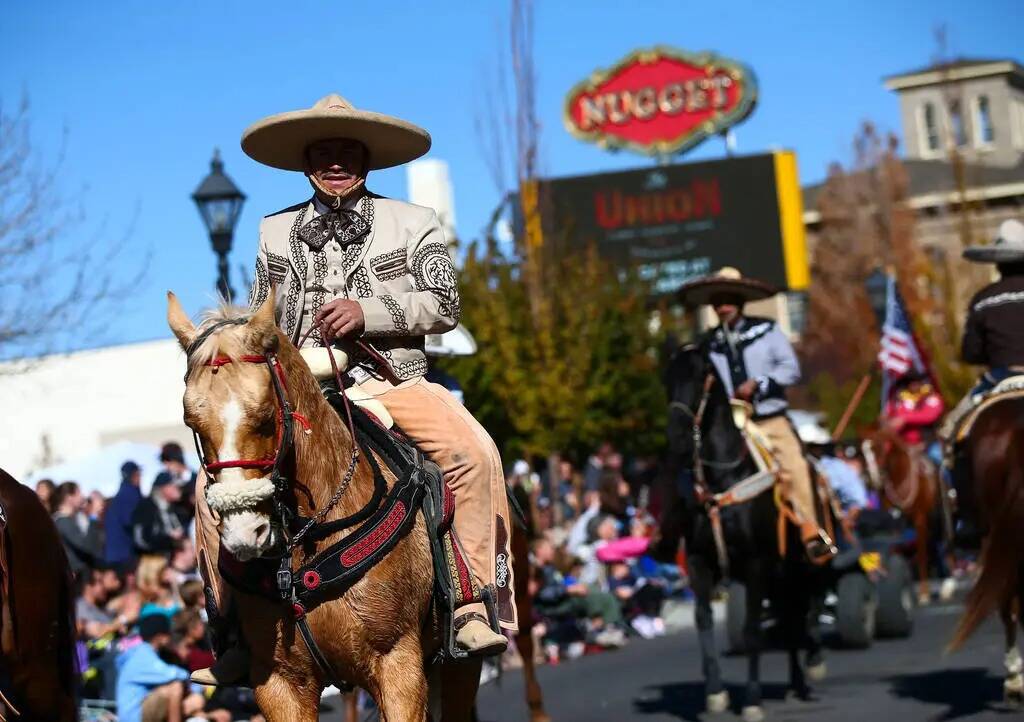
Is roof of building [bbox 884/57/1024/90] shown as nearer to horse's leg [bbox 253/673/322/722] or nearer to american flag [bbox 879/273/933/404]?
american flag [bbox 879/273/933/404]

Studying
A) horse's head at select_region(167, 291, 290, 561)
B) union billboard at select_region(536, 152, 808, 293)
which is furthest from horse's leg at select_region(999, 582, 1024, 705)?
union billboard at select_region(536, 152, 808, 293)

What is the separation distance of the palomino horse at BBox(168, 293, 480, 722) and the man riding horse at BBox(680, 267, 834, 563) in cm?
646

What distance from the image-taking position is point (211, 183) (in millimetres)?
16094

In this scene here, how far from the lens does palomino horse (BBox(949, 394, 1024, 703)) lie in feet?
33.8

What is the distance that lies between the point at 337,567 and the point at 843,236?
178ft

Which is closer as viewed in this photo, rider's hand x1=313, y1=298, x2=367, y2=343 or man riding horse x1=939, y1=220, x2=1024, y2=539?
rider's hand x1=313, y1=298, x2=367, y2=343

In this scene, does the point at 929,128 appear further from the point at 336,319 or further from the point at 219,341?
the point at 219,341

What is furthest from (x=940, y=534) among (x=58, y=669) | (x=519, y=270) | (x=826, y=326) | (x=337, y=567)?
(x=826, y=326)

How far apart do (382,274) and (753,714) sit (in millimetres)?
6111

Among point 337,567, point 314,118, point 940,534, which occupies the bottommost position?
point 940,534

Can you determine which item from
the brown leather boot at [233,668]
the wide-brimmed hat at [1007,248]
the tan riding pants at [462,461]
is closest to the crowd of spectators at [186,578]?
the wide-brimmed hat at [1007,248]

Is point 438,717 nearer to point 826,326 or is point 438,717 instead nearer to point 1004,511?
point 1004,511

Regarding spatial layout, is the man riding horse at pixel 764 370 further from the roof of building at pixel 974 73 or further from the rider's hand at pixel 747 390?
the roof of building at pixel 974 73

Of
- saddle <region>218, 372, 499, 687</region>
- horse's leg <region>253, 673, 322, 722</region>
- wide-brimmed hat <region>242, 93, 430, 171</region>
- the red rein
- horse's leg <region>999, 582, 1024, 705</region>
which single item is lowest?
horse's leg <region>999, 582, 1024, 705</region>
